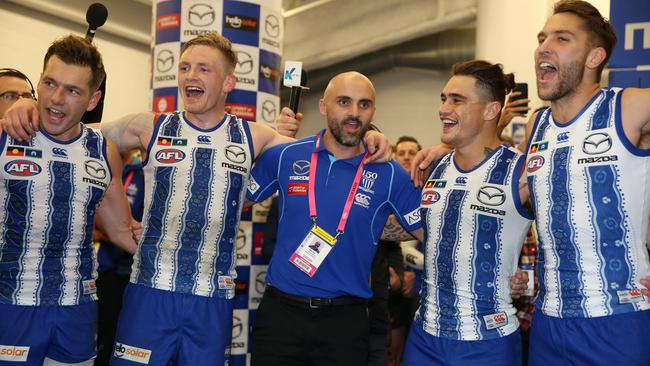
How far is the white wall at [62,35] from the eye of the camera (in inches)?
344

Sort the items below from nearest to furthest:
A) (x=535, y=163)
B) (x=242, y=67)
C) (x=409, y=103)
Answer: (x=535, y=163) < (x=242, y=67) < (x=409, y=103)

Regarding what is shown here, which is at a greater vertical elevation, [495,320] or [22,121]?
[22,121]

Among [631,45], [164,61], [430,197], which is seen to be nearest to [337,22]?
[164,61]

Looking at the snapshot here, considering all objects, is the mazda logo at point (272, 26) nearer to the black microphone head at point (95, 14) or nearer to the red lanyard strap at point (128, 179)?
the red lanyard strap at point (128, 179)

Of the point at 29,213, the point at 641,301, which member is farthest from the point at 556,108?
the point at 29,213

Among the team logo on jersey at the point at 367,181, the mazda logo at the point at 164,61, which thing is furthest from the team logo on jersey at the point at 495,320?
the mazda logo at the point at 164,61

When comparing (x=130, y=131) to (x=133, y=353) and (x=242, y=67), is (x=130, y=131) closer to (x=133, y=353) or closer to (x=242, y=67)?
(x=133, y=353)

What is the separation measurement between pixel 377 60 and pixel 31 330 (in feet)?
27.7

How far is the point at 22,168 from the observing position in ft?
10.7

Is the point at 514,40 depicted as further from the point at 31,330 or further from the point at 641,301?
the point at 31,330

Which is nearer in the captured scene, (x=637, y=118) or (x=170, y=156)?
(x=637, y=118)

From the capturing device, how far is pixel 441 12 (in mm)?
9438

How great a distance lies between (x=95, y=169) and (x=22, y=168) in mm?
323

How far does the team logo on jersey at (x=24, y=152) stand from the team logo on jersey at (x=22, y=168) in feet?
0.11
